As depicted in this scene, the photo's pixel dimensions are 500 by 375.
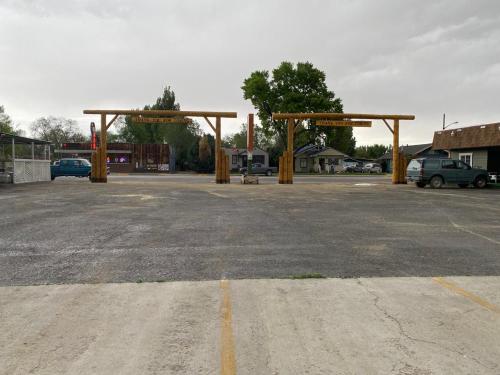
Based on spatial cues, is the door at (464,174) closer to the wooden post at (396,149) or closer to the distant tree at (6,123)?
the wooden post at (396,149)

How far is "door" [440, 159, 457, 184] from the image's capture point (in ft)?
81.1

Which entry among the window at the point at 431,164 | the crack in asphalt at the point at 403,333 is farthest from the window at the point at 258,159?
the crack in asphalt at the point at 403,333

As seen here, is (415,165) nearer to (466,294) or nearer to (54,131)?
(466,294)

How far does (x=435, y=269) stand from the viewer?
6.31m

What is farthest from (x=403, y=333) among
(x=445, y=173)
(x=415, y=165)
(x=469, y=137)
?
(x=469, y=137)

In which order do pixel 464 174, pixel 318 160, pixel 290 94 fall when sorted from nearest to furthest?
1. pixel 464 174
2. pixel 290 94
3. pixel 318 160

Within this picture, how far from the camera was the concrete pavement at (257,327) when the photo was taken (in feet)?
11.1

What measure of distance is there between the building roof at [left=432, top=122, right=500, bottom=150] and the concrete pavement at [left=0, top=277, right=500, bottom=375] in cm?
2458

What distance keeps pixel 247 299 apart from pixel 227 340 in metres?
1.10

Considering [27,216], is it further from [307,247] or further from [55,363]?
[55,363]

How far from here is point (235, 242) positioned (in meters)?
8.17

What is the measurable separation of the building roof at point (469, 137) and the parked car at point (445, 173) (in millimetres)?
2829

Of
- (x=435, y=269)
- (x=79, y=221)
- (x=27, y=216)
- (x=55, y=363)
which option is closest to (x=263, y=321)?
(x=55, y=363)

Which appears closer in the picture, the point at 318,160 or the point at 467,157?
the point at 467,157
